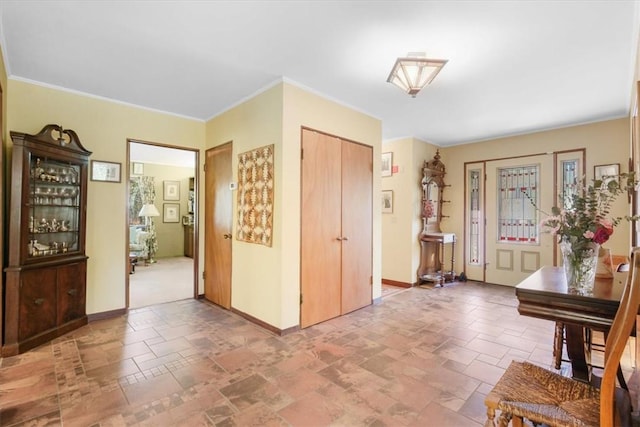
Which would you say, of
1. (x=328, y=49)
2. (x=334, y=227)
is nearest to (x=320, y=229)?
(x=334, y=227)

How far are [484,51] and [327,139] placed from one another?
175 centimetres

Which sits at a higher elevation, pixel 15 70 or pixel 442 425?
pixel 15 70

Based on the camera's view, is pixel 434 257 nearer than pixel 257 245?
No

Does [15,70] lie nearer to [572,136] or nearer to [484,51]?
[484,51]

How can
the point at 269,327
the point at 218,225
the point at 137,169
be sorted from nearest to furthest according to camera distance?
the point at 269,327
the point at 218,225
the point at 137,169

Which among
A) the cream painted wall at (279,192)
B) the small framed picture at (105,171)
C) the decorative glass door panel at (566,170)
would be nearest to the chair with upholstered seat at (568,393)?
the cream painted wall at (279,192)

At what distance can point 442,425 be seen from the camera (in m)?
1.84

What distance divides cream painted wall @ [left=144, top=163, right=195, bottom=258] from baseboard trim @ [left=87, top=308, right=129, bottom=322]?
4.96m

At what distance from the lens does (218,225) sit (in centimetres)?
423

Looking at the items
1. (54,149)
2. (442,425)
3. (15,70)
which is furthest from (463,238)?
(15,70)

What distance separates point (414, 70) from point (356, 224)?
6.60 ft

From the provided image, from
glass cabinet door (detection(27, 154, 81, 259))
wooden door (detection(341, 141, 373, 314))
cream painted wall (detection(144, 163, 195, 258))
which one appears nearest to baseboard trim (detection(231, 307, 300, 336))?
wooden door (detection(341, 141, 373, 314))

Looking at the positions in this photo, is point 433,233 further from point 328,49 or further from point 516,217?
point 328,49

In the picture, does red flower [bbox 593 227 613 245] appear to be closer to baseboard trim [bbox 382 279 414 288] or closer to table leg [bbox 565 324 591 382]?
table leg [bbox 565 324 591 382]
